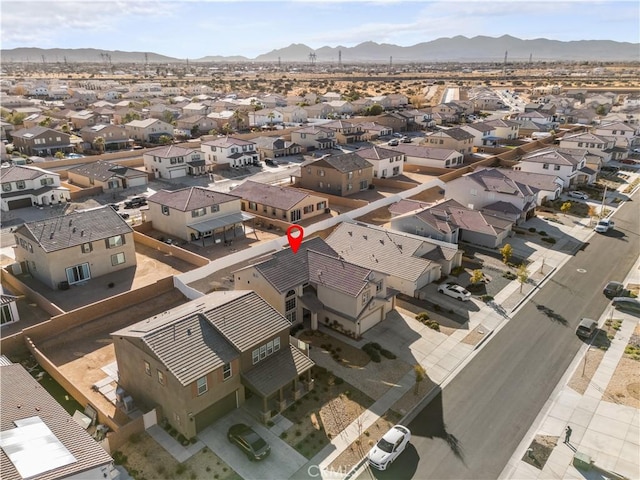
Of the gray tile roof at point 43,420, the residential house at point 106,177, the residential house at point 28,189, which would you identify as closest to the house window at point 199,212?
the residential house at point 106,177

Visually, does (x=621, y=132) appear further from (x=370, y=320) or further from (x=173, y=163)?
(x=173, y=163)

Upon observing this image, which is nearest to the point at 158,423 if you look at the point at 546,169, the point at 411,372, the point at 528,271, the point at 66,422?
the point at 66,422

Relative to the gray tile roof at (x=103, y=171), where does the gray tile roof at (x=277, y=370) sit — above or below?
below

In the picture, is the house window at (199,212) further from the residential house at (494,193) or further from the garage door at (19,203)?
the residential house at (494,193)

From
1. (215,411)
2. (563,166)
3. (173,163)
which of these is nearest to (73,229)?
(215,411)

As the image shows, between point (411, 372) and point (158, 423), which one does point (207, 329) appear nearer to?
point (158, 423)

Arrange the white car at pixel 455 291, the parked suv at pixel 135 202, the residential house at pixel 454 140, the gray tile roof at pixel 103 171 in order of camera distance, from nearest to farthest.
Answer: the white car at pixel 455 291 → the parked suv at pixel 135 202 → the gray tile roof at pixel 103 171 → the residential house at pixel 454 140
